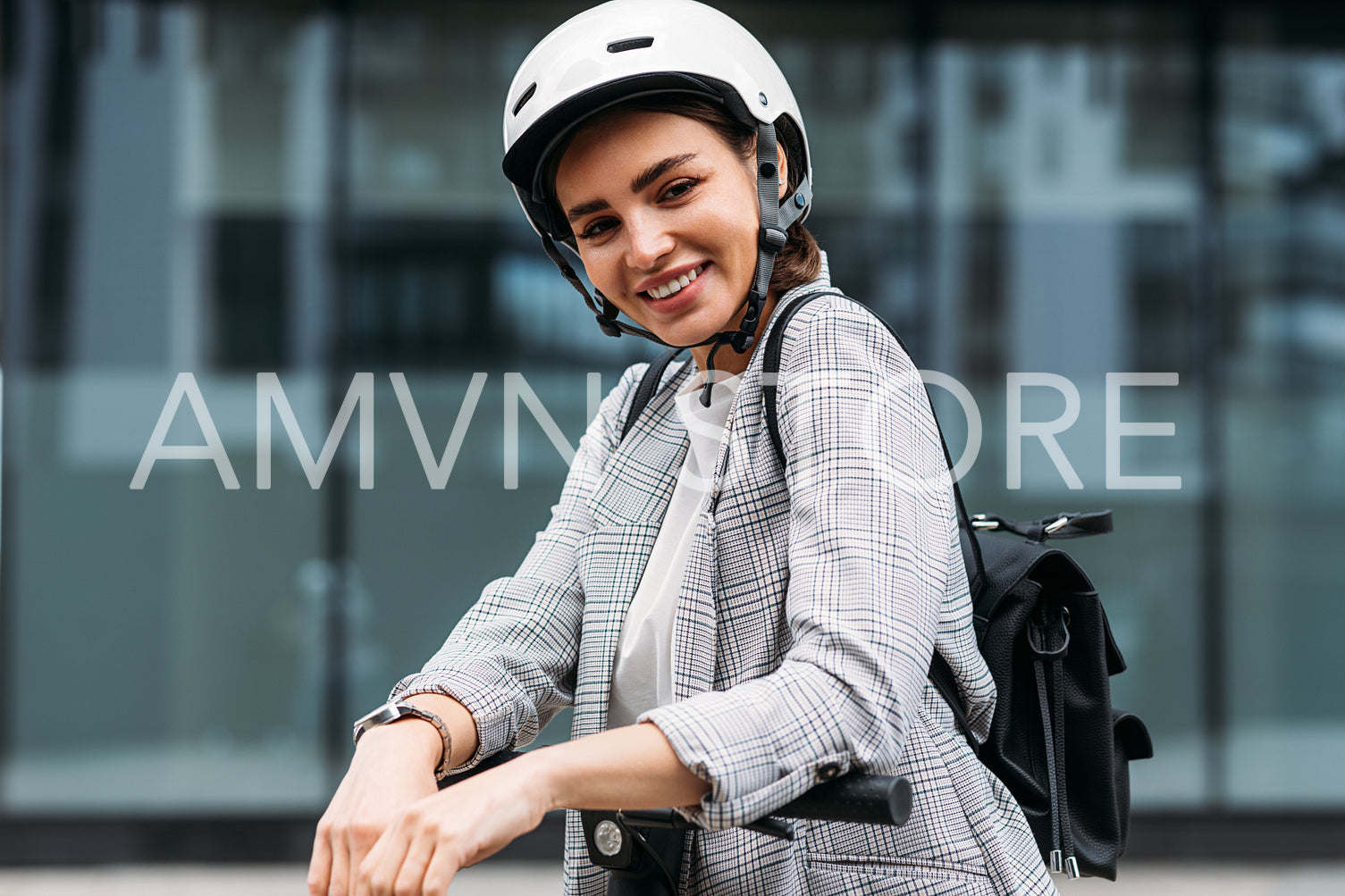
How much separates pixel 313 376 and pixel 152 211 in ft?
3.15

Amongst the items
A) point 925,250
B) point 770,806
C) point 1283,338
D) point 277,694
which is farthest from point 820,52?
point 770,806

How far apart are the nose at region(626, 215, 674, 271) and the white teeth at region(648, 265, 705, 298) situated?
48mm

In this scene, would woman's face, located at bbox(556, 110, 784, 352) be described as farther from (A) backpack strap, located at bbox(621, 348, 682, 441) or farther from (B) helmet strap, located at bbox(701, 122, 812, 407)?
(A) backpack strap, located at bbox(621, 348, 682, 441)

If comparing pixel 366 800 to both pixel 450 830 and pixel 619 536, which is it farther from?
pixel 619 536

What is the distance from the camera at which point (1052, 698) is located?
1.39 meters

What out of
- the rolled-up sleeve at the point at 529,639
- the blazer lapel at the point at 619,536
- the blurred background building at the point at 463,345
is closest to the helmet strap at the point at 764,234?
the blazer lapel at the point at 619,536

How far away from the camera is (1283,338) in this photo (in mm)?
4773

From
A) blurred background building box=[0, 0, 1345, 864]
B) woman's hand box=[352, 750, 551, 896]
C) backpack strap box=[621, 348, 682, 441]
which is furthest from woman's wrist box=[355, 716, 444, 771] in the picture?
blurred background building box=[0, 0, 1345, 864]

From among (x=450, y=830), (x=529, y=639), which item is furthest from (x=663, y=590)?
(x=450, y=830)

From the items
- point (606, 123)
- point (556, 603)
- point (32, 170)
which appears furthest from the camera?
point (32, 170)

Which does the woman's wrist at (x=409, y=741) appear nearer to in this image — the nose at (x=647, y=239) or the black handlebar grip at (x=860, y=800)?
the black handlebar grip at (x=860, y=800)

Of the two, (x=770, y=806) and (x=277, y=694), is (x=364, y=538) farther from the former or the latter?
(x=770, y=806)

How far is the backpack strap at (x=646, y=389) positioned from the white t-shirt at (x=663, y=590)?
14 cm

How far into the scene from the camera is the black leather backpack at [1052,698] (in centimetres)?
137
